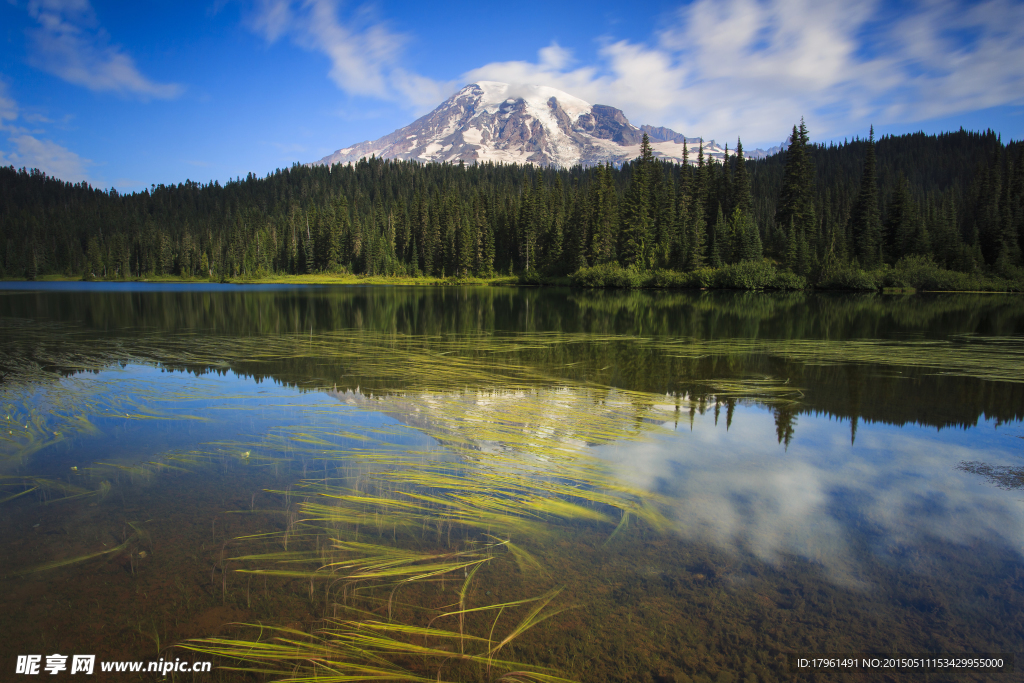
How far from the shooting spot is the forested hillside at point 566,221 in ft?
232

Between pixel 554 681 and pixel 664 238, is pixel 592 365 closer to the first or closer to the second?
pixel 554 681

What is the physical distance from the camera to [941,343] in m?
19.6

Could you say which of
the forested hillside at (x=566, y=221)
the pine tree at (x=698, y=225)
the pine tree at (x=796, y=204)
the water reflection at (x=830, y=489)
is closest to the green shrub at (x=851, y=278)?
the forested hillside at (x=566, y=221)

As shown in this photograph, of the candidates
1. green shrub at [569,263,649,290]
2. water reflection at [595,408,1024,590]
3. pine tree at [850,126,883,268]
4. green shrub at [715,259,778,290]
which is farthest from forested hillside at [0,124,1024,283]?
water reflection at [595,408,1024,590]

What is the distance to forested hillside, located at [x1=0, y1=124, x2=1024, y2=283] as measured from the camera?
70.8 meters

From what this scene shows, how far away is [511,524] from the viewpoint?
5.45 metres

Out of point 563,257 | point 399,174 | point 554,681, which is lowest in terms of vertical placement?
point 554,681

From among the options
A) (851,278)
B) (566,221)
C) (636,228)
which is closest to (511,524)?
(851,278)

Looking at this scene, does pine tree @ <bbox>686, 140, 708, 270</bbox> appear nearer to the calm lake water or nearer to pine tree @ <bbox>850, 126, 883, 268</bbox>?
pine tree @ <bbox>850, 126, 883, 268</bbox>

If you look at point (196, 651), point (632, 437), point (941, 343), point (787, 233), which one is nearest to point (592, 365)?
point (632, 437)

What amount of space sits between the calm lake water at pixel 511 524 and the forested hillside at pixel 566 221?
219 feet

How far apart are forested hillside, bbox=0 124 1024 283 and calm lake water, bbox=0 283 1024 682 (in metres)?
66.7

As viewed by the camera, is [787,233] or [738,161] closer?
[787,233]

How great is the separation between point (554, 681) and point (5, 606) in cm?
436
